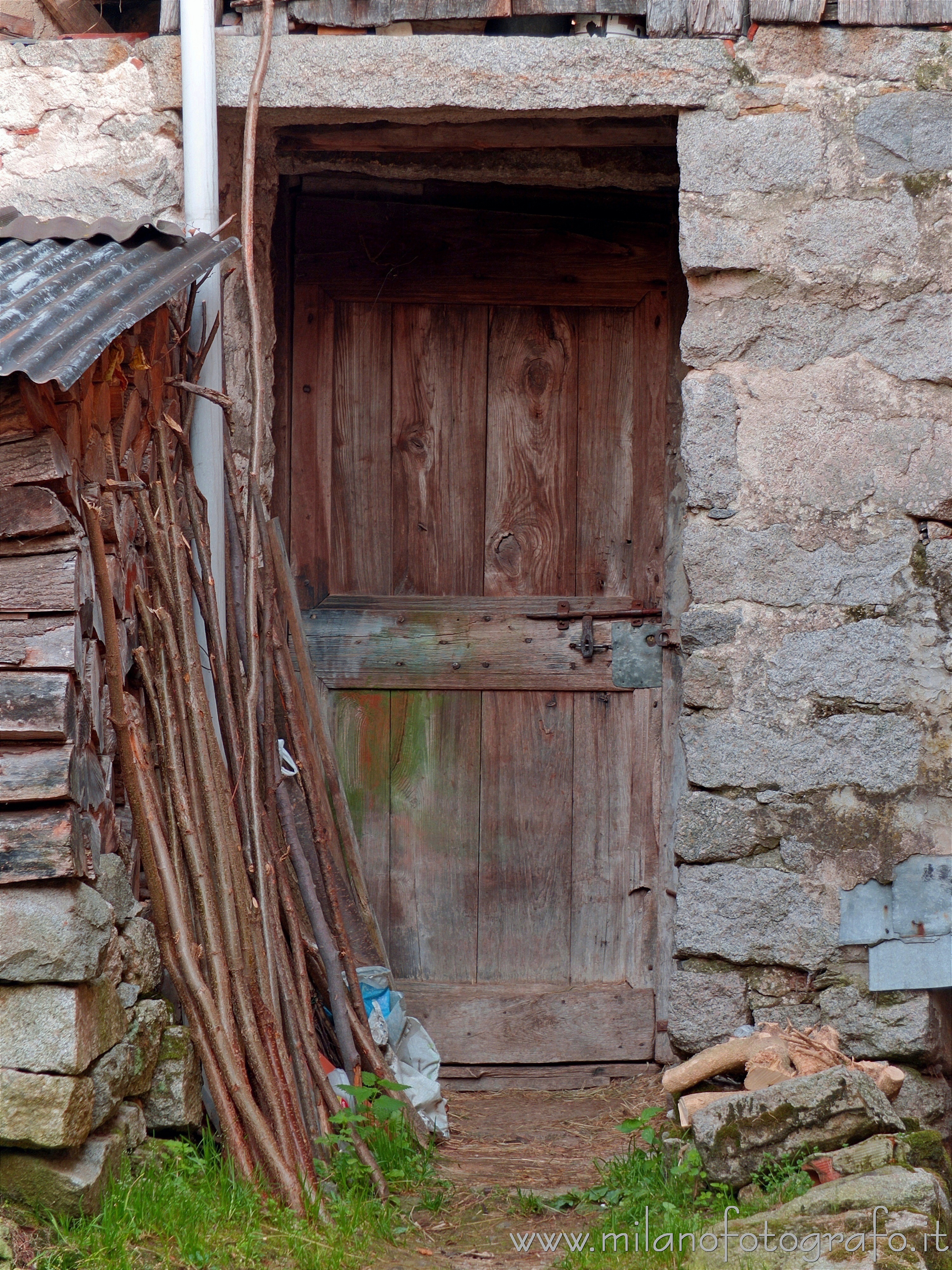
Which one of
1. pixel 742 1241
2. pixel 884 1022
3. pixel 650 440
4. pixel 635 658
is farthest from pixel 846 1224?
pixel 650 440

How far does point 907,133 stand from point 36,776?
2.54m

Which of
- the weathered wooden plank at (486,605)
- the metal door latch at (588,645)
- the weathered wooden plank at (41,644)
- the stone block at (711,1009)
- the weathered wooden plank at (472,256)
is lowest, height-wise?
the stone block at (711,1009)

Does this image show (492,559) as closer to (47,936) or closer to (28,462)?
(28,462)

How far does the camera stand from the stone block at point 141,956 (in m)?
2.55

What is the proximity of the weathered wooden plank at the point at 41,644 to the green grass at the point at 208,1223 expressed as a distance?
1032 mm

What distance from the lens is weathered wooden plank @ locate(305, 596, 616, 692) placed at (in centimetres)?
369

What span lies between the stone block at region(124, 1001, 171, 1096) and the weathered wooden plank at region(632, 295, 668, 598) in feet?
6.28

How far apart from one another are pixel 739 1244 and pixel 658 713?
1.73 meters

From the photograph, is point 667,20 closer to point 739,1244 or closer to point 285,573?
point 285,573

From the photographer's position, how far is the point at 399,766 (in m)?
3.72

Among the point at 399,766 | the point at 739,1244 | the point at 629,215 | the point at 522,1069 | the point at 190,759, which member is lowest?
the point at 522,1069

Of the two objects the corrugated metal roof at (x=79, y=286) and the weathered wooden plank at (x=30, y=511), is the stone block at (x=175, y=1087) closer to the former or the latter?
the weathered wooden plank at (x=30, y=511)

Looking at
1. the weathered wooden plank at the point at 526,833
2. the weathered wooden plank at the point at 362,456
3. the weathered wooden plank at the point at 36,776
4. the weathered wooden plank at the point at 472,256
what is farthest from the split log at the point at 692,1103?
the weathered wooden plank at the point at 472,256

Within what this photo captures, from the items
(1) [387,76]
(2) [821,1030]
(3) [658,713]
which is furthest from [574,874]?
(1) [387,76]
